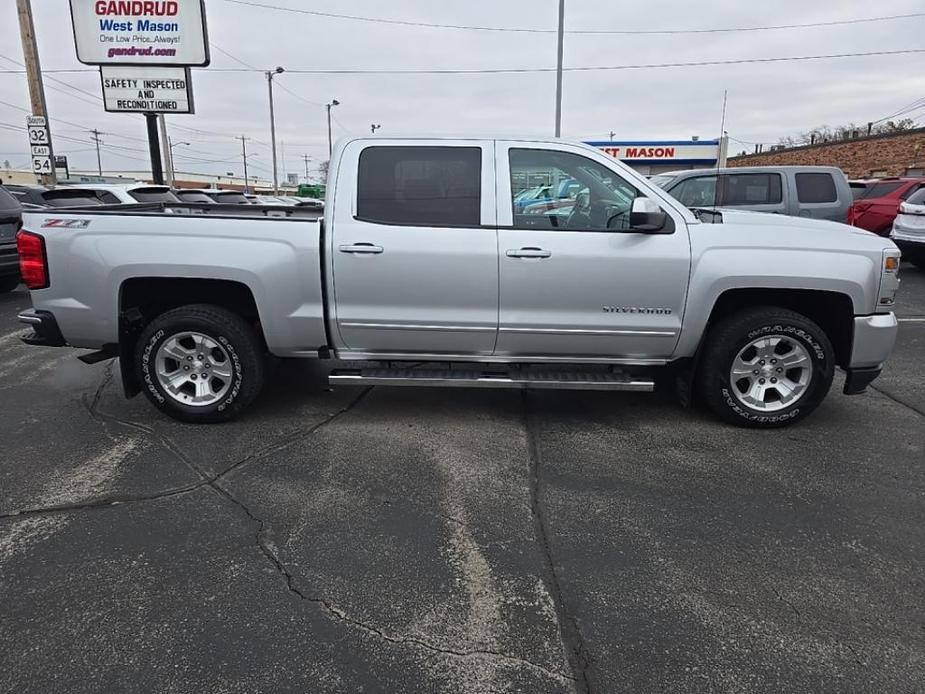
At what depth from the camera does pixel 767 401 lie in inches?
174

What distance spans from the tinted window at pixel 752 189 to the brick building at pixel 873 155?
19792 mm

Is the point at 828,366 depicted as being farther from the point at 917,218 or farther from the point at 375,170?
the point at 917,218

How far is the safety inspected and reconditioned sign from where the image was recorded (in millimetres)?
13734

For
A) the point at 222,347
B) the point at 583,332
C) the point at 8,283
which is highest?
the point at 583,332

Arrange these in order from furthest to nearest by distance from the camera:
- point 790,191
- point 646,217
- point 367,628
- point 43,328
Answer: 1. point 790,191
2. point 43,328
3. point 646,217
4. point 367,628

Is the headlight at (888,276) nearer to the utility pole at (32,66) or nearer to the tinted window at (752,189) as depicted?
the tinted window at (752,189)

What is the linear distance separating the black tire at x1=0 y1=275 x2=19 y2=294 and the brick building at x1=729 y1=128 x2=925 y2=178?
94.1 ft

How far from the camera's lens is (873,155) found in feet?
89.9

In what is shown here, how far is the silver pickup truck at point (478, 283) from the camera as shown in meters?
4.10

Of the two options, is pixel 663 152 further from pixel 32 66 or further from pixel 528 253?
pixel 528 253

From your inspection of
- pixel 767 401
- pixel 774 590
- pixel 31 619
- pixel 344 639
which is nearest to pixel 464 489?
pixel 344 639

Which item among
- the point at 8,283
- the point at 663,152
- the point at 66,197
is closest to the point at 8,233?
the point at 8,283

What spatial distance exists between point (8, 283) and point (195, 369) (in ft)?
24.2

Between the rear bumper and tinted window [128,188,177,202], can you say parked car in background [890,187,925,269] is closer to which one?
the rear bumper
